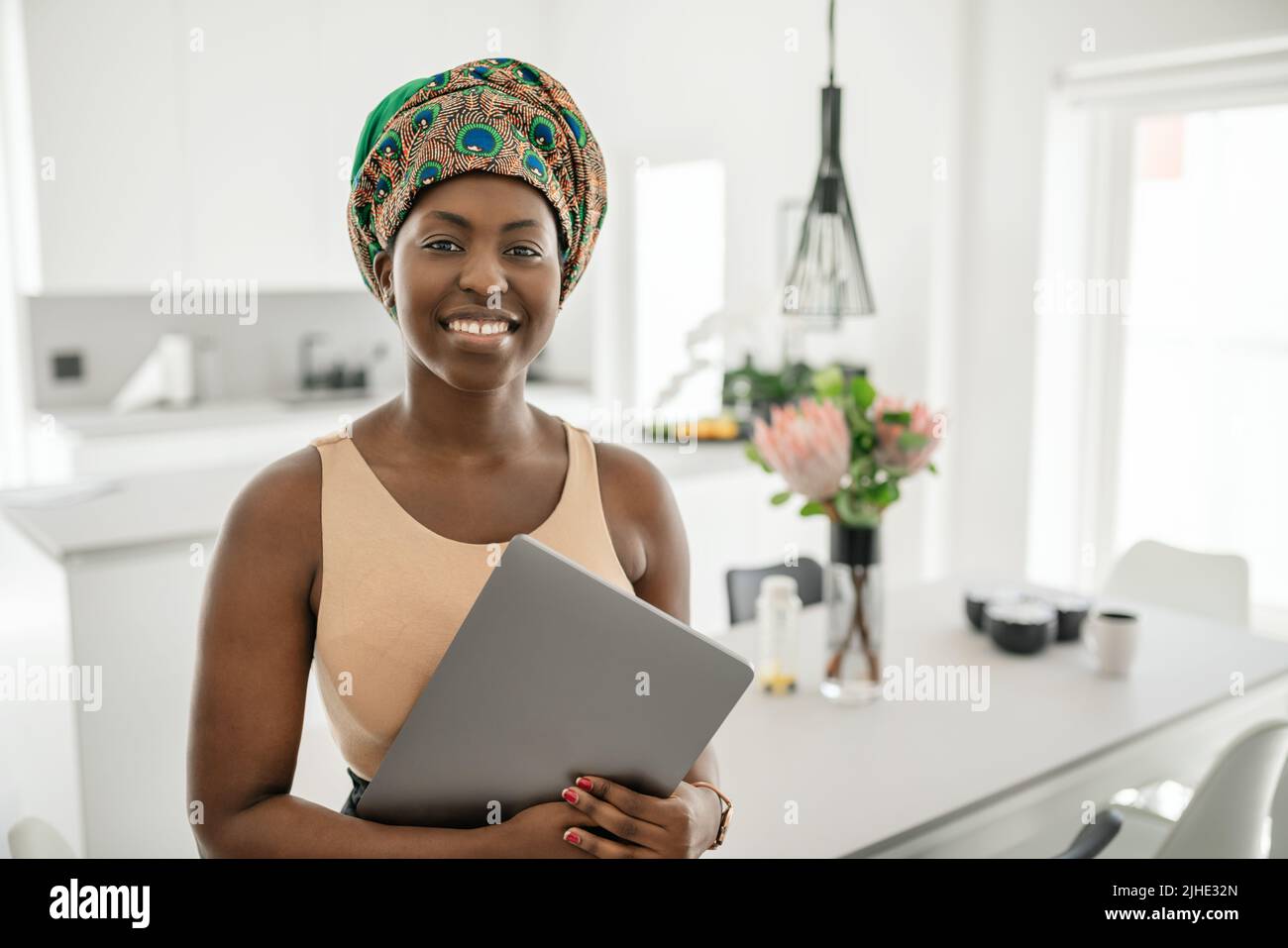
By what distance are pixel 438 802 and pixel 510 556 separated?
0.25 meters

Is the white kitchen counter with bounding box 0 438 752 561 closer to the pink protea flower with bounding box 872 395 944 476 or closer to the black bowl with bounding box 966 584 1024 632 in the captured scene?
the pink protea flower with bounding box 872 395 944 476

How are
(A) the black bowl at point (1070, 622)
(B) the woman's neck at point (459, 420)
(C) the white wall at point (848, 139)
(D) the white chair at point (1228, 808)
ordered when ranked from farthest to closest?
(C) the white wall at point (848, 139) → (A) the black bowl at point (1070, 622) → (D) the white chair at point (1228, 808) → (B) the woman's neck at point (459, 420)

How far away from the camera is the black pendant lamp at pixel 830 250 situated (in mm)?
2084

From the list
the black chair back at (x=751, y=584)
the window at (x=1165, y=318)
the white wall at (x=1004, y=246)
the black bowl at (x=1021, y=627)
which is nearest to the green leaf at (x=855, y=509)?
the black bowl at (x=1021, y=627)

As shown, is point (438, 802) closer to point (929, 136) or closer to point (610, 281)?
point (929, 136)

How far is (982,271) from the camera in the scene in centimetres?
335

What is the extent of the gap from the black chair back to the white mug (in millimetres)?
794

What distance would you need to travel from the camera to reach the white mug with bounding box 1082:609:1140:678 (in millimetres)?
1938

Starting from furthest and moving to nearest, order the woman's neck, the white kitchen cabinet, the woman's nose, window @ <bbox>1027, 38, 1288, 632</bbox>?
the white kitchen cabinet < window @ <bbox>1027, 38, 1288, 632</bbox> < the woman's neck < the woman's nose

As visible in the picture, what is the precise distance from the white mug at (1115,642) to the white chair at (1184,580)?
1.46 ft

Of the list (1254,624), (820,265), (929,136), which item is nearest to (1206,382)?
(1254,624)

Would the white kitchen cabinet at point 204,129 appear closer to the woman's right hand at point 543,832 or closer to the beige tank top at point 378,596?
the beige tank top at point 378,596

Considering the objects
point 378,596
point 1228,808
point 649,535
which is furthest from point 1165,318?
point 378,596

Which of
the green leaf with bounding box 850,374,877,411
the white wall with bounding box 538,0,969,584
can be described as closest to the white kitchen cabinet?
the white wall with bounding box 538,0,969,584
